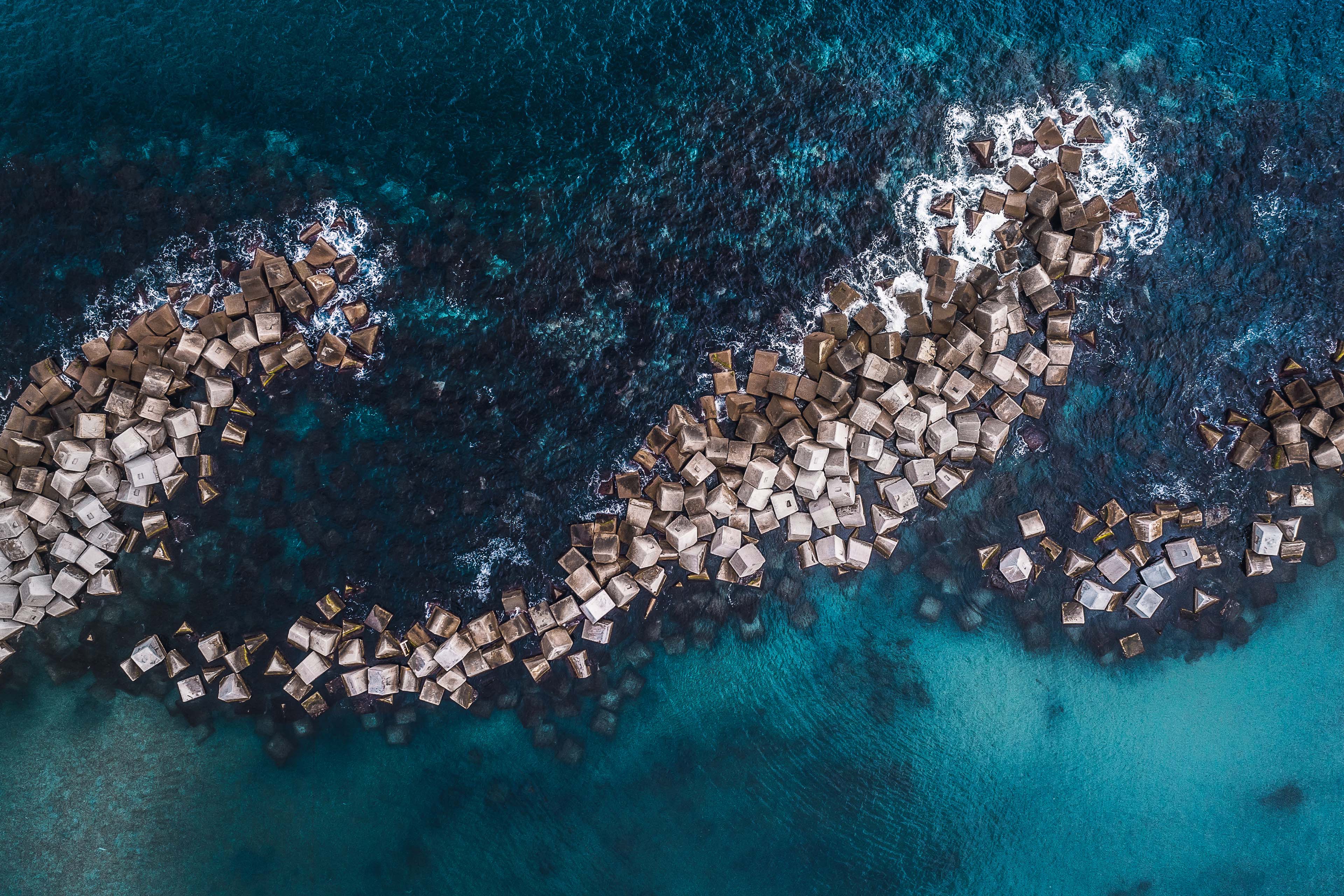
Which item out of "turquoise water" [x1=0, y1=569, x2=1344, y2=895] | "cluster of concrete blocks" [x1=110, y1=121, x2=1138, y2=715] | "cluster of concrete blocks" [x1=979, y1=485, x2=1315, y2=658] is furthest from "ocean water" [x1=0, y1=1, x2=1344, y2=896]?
"cluster of concrete blocks" [x1=110, y1=121, x2=1138, y2=715]

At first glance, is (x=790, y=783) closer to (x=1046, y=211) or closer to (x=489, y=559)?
(x=489, y=559)

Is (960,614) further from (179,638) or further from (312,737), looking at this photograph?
(179,638)

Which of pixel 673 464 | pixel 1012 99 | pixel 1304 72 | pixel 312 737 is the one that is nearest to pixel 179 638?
pixel 312 737

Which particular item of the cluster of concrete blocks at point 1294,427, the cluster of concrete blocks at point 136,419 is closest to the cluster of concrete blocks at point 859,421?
the cluster of concrete blocks at point 1294,427

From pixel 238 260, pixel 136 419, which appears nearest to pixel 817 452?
pixel 238 260

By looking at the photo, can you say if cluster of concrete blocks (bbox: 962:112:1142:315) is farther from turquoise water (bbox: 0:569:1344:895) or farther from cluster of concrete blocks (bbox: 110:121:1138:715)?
turquoise water (bbox: 0:569:1344:895)

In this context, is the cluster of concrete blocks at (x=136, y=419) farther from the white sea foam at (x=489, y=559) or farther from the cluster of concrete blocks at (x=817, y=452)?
the white sea foam at (x=489, y=559)
